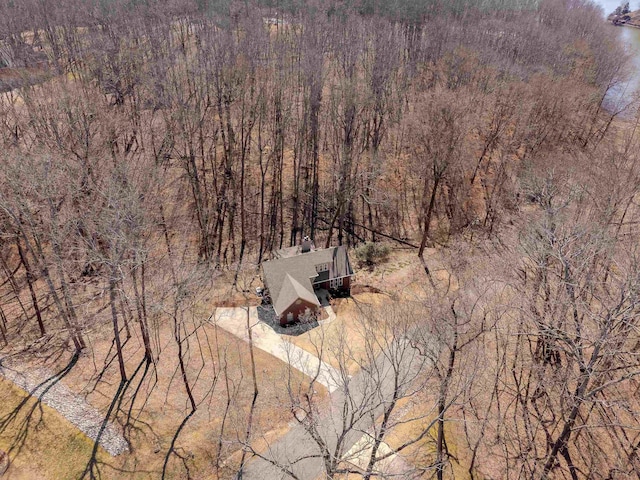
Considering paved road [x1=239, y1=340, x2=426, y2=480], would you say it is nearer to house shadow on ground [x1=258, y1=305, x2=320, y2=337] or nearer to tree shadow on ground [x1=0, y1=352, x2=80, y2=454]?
house shadow on ground [x1=258, y1=305, x2=320, y2=337]

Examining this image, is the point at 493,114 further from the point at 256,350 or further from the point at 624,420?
the point at 256,350

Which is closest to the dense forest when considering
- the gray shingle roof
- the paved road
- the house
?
the paved road

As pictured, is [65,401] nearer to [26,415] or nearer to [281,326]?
[26,415]

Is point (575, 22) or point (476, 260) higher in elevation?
point (575, 22)

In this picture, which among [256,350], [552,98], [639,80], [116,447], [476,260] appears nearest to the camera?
[116,447]

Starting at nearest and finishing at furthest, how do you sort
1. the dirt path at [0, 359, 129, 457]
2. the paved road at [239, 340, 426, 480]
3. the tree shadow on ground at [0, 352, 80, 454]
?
1. the paved road at [239, 340, 426, 480]
2. the tree shadow on ground at [0, 352, 80, 454]
3. the dirt path at [0, 359, 129, 457]

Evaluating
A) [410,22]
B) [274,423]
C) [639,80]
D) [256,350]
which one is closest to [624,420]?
[274,423]

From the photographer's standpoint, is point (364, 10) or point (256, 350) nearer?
point (256, 350)
